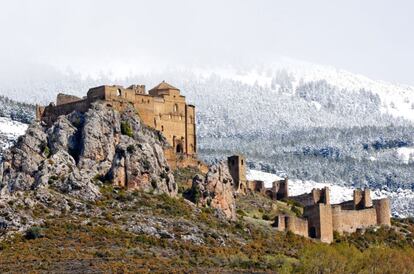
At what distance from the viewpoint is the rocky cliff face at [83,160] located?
13162 cm

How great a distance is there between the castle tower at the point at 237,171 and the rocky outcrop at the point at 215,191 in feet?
41.5

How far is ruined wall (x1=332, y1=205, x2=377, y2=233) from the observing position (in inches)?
5989

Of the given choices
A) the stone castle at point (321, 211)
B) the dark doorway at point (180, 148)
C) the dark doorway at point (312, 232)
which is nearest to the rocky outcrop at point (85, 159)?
the dark doorway at point (180, 148)

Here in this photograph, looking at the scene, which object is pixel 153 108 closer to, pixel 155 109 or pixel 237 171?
pixel 155 109

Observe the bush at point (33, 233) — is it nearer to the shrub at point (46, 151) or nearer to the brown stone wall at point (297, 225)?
the shrub at point (46, 151)

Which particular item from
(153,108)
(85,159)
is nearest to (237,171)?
(153,108)

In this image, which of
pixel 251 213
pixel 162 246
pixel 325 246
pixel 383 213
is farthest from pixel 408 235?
pixel 162 246

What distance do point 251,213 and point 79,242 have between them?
30896mm

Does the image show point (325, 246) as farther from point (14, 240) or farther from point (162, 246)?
point (14, 240)

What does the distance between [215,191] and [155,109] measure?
15451 mm

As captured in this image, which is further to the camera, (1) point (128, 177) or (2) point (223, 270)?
(1) point (128, 177)

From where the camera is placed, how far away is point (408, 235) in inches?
6265

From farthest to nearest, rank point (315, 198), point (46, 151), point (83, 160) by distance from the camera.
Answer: point (315, 198), point (46, 151), point (83, 160)

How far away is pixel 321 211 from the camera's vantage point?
148750 millimetres
